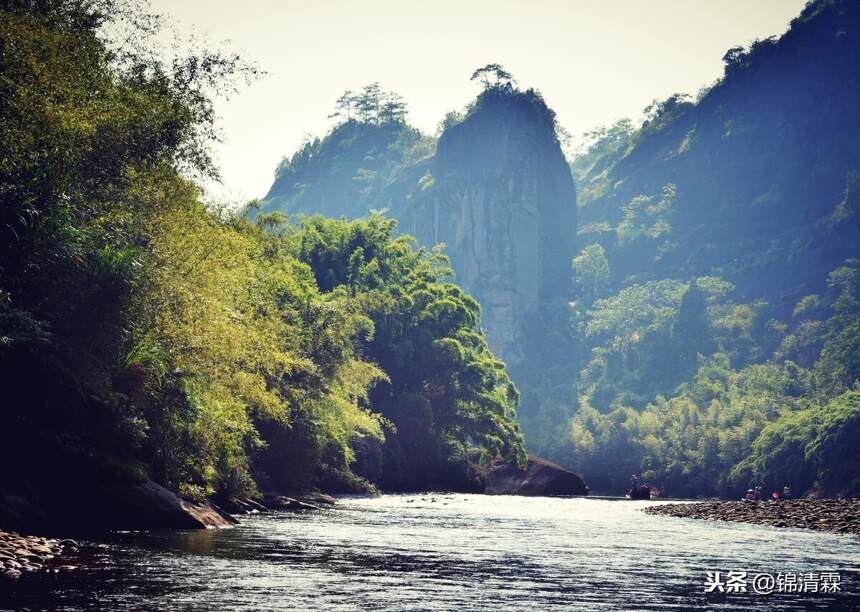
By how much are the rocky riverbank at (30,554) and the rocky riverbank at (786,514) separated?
102 ft

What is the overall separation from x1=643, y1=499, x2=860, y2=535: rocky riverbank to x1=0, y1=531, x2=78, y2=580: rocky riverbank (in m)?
31.0

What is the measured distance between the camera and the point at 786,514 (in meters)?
53.6

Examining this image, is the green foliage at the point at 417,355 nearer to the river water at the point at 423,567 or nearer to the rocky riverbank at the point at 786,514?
the rocky riverbank at the point at 786,514

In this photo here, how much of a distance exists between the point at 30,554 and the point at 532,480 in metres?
63.6

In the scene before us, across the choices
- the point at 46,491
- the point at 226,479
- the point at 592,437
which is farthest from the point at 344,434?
the point at 592,437

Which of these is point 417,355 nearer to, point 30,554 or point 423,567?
point 423,567

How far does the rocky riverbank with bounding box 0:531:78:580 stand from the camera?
66.8ft

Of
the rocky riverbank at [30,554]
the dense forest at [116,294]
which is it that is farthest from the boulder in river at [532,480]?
the rocky riverbank at [30,554]

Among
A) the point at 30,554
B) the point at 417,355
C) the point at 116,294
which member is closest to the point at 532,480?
the point at 417,355

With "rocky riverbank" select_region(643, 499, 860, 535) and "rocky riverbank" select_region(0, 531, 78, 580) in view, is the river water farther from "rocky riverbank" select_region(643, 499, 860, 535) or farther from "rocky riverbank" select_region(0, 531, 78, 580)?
"rocky riverbank" select_region(643, 499, 860, 535)

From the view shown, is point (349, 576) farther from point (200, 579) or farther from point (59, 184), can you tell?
point (59, 184)

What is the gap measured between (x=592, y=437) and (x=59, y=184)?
139 m

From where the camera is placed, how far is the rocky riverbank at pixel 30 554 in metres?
20.4

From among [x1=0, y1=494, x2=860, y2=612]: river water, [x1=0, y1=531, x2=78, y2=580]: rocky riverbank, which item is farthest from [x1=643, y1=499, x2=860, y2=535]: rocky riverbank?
[x1=0, y1=531, x2=78, y2=580]: rocky riverbank
